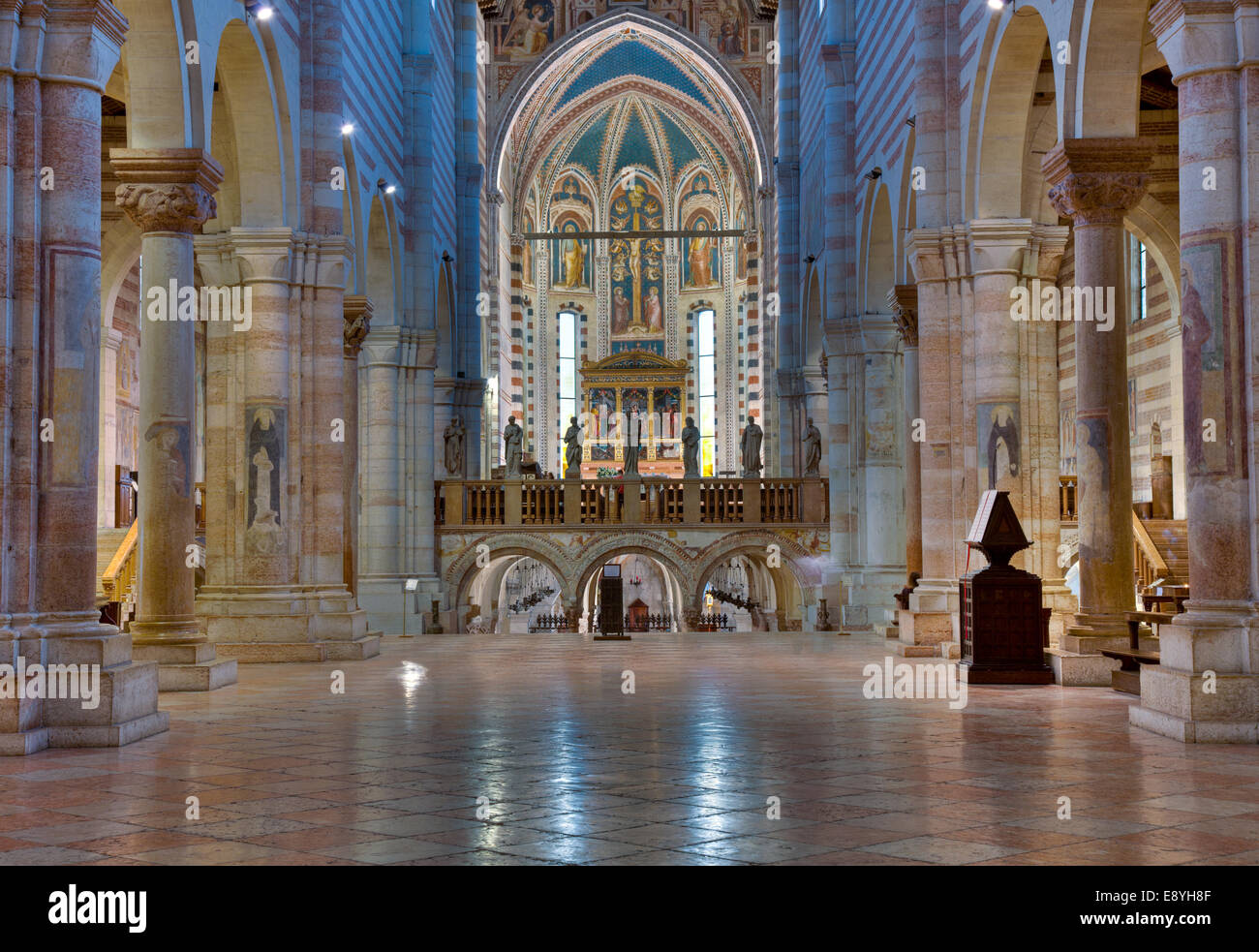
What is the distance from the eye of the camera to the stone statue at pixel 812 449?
2852 cm

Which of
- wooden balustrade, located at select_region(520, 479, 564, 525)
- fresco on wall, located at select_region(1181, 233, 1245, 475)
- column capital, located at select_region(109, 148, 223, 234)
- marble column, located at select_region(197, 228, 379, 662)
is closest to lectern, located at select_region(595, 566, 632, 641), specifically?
marble column, located at select_region(197, 228, 379, 662)

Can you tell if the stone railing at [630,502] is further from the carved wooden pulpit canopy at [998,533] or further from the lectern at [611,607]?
the carved wooden pulpit canopy at [998,533]

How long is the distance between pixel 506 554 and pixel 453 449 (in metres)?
2.58

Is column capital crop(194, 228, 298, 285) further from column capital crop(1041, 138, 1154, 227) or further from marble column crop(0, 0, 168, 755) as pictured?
column capital crop(1041, 138, 1154, 227)

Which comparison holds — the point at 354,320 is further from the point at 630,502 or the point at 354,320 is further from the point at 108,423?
the point at 108,423

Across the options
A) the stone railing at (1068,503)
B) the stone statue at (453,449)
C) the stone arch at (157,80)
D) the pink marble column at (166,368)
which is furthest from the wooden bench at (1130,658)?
the stone statue at (453,449)

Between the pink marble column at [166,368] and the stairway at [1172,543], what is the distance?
15.2 metres

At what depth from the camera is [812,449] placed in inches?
1126

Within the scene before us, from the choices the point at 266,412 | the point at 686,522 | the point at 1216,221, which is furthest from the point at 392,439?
the point at 1216,221

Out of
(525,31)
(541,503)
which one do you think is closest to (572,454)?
(541,503)

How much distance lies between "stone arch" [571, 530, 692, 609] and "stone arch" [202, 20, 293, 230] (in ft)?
45.2

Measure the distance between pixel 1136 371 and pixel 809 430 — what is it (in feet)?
22.1
